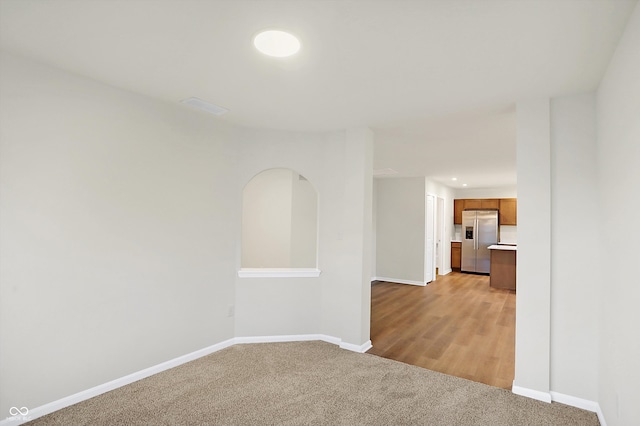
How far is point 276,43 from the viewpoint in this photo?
2.03 metres

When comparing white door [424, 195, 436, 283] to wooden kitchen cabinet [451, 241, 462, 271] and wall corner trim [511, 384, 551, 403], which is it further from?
wall corner trim [511, 384, 551, 403]

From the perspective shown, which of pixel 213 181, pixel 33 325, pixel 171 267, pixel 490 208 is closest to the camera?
pixel 33 325

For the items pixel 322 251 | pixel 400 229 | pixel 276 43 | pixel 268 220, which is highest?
pixel 276 43

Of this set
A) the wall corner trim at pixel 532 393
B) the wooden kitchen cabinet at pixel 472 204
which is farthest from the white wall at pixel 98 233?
the wooden kitchen cabinet at pixel 472 204

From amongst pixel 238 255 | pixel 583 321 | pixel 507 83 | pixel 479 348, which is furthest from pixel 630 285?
pixel 238 255

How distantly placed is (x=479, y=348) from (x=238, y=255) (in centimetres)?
301

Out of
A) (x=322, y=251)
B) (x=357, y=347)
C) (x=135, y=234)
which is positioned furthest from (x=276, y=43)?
(x=357, y=347)

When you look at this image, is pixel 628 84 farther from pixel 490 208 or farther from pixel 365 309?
pixel 490 208

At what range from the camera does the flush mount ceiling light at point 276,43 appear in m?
1.95

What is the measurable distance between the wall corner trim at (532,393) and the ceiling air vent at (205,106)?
363 centimetres

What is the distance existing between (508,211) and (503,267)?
8.40ft

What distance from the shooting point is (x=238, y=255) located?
3.89 meters

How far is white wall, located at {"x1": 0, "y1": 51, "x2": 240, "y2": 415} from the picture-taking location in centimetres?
229

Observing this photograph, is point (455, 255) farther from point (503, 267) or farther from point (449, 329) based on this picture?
point (449, 329)
